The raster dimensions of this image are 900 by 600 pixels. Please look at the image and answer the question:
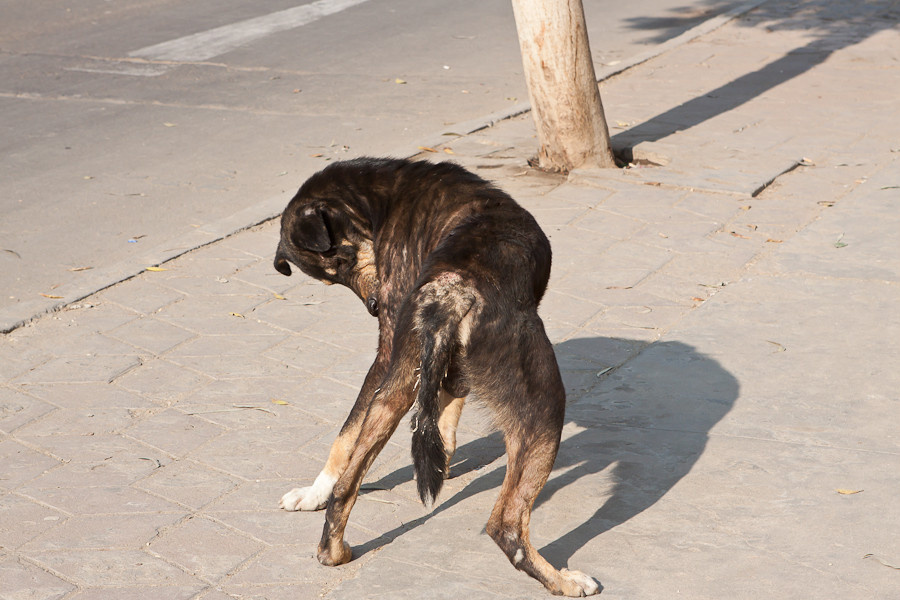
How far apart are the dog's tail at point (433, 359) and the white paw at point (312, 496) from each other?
84 centimetres

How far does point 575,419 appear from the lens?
16.2 feet

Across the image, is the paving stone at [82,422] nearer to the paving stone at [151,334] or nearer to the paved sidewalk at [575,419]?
the paved sidewalk at [575,419]

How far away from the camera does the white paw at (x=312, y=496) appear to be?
424 centimetres

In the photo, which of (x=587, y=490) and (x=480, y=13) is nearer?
(x=587, y=490)

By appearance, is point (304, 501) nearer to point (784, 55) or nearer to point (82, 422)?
point (82, 422)

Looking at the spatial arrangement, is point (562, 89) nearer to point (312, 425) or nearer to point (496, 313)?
point (312, 425)

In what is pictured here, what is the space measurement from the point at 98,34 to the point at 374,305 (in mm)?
11194

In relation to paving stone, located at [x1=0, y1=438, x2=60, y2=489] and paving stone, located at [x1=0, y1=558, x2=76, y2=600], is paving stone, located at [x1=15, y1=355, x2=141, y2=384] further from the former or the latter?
paving stone, located at [x1=0, y1=558, x2=76, y2=600]

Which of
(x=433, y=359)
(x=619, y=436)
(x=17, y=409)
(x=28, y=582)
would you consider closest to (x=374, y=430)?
(x=433, y=359)

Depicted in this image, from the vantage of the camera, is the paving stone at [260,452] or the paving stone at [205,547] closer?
the paving stone at [205,547]

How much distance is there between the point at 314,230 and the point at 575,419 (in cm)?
157

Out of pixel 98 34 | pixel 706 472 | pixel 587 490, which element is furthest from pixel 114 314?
pixel 98 34

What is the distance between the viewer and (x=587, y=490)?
173 inches

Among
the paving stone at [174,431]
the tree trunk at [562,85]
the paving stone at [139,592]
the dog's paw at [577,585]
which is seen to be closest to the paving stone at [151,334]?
the paving stone at [174,431]
